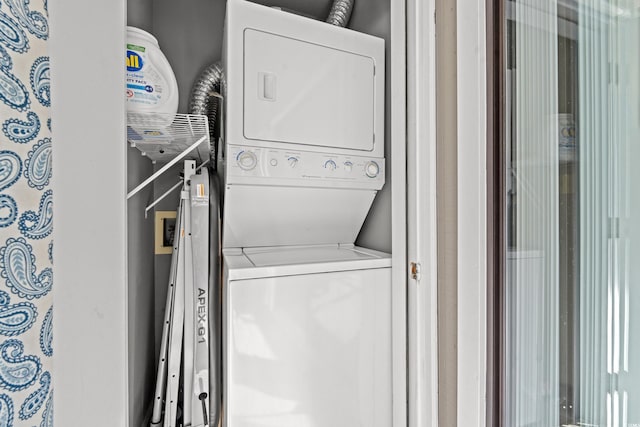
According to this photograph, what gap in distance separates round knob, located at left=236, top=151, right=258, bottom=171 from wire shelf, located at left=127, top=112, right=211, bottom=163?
0.20 m

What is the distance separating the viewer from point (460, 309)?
127cm

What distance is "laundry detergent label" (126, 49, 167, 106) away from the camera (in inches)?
→ 44.1

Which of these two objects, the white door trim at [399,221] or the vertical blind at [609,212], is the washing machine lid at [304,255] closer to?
the white door trim at [399,221]

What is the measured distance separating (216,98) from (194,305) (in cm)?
138

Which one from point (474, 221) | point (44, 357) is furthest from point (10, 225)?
point (474, 221)

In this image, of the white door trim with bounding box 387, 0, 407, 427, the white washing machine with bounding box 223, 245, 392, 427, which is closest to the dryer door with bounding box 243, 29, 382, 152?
the white door trim with bounding box 387, 0, 407, 427

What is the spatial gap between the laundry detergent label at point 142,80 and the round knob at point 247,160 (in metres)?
0.39

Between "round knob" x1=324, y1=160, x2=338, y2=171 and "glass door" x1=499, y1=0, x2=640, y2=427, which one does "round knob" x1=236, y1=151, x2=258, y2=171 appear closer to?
"round knob" x1=324, y1=160, x2=338, y2=171

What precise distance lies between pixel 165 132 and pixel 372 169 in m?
1.08

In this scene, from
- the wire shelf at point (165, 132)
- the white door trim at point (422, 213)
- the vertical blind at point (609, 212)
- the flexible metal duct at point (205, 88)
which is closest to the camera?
the vertical blind at point (609, 212)

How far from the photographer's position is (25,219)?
0.70 meters

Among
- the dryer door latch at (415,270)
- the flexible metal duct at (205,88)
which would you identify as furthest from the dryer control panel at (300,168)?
the flexible metal duct at (205,88)

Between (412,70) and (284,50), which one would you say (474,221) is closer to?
(412,70)

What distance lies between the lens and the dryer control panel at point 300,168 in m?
1.41
